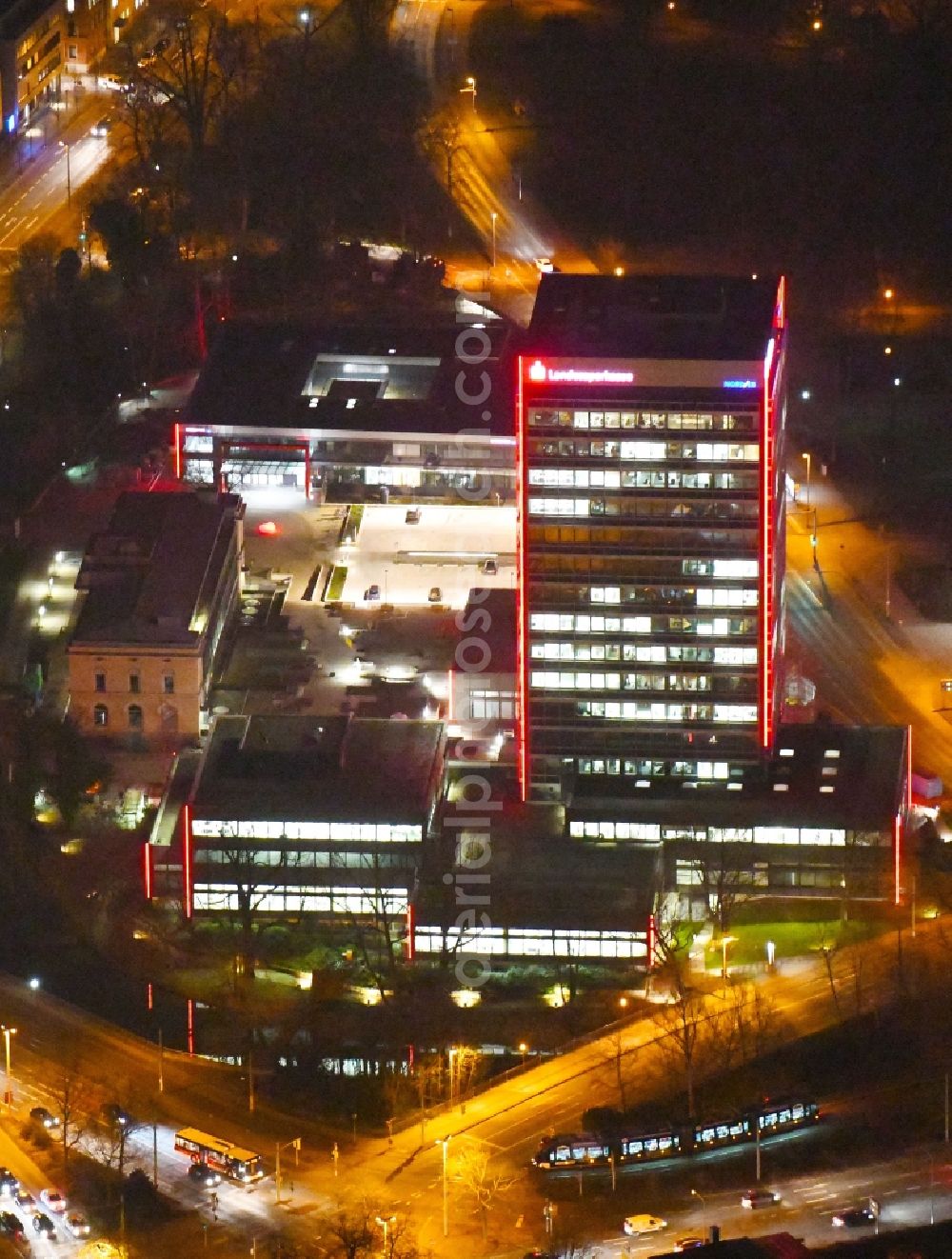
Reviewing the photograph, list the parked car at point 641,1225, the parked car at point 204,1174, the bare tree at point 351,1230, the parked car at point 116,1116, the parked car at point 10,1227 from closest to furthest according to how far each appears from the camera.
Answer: the bare tree at point 351,1230 → the parked car at point 10,1227 → the parked car at point 641,1225 → the parked car at point 204,1174 → the parked car at point 116,1116

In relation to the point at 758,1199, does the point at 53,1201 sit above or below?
above

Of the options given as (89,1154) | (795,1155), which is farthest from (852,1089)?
(89,1154)

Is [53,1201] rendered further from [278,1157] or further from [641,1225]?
[641,1225]

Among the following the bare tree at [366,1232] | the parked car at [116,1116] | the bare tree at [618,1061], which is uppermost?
the bare tree at [618,1061]

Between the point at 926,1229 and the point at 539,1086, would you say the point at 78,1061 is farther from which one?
the point at 926,1229

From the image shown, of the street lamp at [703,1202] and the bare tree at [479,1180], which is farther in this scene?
the bare tree at [479,1180]

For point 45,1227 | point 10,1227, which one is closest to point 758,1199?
Result: point 45,1227

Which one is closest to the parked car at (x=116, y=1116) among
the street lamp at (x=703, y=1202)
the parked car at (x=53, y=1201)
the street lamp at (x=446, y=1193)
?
the parked car at (x=53, y=1201)

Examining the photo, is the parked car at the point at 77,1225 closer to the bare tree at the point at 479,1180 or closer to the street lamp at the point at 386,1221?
the street lamp at the point at 386,1221
